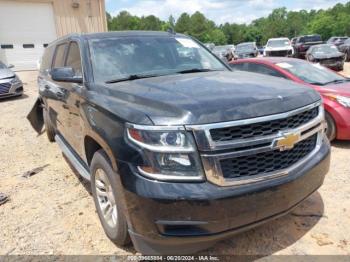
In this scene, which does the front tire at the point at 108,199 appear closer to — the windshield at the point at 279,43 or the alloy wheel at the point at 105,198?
the alloy wheel at the point at 105,198

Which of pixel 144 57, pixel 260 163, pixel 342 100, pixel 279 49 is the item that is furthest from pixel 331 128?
pixel 279 49

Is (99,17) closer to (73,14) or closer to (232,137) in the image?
(73,14)

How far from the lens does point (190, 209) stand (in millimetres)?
2314

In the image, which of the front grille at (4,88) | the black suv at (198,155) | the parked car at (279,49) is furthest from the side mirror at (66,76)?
the parked car at (279,49)

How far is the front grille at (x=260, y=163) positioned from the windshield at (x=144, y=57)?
1617 mm

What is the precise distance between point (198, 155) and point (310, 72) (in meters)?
4.86

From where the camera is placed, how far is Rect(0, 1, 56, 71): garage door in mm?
19547

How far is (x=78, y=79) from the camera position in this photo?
3.54 metres

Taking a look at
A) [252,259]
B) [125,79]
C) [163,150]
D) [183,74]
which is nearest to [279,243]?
[252,259]

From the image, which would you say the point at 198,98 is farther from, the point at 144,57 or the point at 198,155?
the point at 144,57

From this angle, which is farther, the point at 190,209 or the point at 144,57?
the point at 144,57

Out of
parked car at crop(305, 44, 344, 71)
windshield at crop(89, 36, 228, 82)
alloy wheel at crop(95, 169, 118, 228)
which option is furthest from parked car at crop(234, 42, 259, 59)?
alloy wheel at crop(95, 169, 118, 228)

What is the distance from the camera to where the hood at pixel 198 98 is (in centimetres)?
241

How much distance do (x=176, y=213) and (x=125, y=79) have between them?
5.51ft
